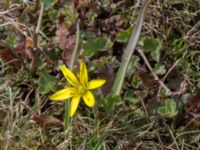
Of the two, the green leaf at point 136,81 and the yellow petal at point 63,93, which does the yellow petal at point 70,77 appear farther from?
the green leaf at point 136,81

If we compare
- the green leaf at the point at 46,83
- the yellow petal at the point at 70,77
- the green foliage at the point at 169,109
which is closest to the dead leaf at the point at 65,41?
the green leaf at the point at 46,83

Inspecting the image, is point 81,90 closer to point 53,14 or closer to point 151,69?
point 151,69

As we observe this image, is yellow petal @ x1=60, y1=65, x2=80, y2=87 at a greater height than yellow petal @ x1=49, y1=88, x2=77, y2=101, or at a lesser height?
greater

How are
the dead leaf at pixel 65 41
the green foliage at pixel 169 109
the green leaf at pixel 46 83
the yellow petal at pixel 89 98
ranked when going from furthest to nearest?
the dead leaf at pixel 65 41, the green leaf at pixel 46 83, the green foliage at pixel 169 109, the yellow petal at pixel 89 98

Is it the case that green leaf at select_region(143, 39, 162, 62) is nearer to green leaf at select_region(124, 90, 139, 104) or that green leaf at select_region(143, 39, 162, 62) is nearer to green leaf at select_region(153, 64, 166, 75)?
green leaf at select_region(153, 64, 166, 75)

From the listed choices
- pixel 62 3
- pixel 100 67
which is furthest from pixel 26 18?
pixel 100 67

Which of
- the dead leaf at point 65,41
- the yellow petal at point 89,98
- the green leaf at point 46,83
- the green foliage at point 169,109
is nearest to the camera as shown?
the yellow petal at point 89,98

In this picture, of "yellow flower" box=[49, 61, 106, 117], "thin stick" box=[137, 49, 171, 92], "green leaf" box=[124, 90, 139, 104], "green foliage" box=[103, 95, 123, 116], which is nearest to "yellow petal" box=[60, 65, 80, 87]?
"yellow flower" box=[49, 61, 106, 117]
